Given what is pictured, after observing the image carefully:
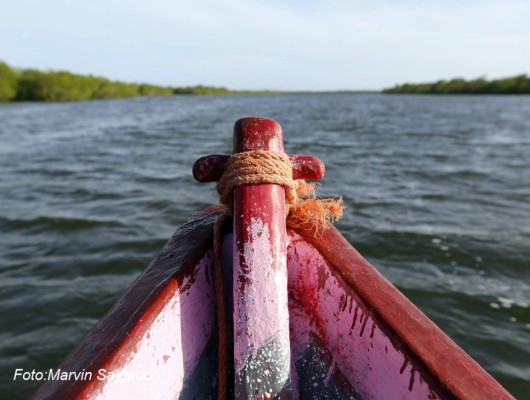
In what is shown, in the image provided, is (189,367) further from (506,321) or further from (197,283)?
(506,321)

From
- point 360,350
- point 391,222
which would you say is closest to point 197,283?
point 360,350

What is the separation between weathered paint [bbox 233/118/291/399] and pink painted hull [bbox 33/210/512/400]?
0.03 meters

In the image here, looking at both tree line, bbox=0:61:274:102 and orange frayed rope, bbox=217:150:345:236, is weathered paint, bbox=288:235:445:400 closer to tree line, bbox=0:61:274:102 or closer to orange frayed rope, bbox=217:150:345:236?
orange frayed rope, bbox=217:150:345:236

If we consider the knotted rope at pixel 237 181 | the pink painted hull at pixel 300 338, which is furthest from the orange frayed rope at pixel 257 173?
the pink painted hull at pixel 300 338

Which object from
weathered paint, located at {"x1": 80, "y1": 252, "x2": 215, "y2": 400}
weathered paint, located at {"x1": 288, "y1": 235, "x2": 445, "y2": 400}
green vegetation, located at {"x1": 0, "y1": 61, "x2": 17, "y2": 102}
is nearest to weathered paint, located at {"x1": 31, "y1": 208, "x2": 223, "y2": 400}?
weathered paint, located at {"x1": 80, "y1": 252, "x2": 215, "y2": 400}

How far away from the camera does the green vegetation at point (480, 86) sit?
48.1 metres

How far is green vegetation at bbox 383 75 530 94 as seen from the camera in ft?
158

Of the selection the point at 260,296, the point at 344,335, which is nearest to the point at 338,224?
the point at 344,335

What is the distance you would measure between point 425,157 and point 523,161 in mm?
1864

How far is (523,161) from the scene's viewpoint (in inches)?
350

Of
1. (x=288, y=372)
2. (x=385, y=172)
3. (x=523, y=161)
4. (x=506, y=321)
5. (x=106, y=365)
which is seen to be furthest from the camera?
(x=523, y=161)

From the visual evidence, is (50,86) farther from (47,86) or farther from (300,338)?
(300,338)

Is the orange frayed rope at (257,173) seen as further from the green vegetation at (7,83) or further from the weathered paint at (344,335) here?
the green vegetation at (7,83)

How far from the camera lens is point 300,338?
165 centimetres
